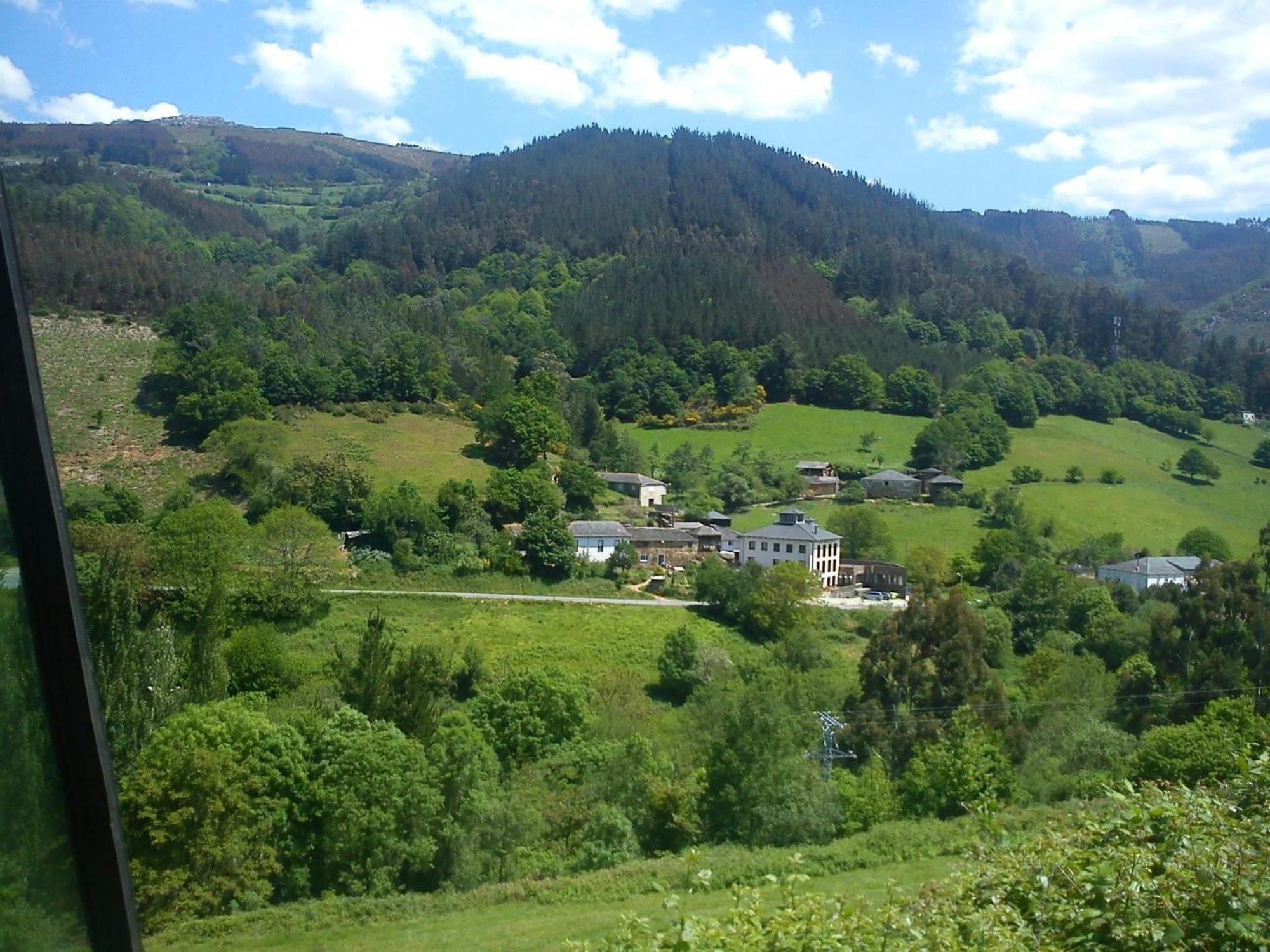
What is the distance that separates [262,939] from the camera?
272 inches

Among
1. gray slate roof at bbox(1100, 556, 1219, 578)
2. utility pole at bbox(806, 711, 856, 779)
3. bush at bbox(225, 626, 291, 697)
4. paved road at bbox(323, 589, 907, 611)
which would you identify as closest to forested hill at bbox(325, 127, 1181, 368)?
gray slate roof at bbox(1100, 556, 1219, 578)

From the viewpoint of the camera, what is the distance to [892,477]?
32531 mm

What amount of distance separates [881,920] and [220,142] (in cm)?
10867

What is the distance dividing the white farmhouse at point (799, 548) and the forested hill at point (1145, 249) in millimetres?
51219

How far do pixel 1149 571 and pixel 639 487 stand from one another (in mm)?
14693

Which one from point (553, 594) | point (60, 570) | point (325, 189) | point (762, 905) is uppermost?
point (325, 189)

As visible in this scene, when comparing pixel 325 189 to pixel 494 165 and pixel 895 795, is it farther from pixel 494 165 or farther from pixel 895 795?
pixel 895 795

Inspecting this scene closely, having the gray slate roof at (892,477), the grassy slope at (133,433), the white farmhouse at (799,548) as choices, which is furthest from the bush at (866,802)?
the gray slate roof at (892,477)

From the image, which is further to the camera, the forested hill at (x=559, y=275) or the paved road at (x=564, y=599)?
the forested hill at (x=559, y=275)

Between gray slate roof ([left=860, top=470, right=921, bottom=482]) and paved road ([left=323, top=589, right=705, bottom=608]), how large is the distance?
12632mm

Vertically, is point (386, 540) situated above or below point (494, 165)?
below

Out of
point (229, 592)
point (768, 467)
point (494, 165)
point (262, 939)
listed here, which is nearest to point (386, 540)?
point (229, 592)

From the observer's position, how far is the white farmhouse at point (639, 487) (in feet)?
102

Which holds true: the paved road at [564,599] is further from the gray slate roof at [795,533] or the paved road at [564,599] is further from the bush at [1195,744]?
the bush at [1195,744]
